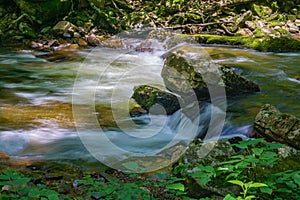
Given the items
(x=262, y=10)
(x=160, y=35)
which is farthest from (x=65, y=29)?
(x=262, y=10)

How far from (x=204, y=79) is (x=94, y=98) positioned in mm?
2502

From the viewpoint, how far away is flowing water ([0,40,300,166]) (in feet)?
16.6

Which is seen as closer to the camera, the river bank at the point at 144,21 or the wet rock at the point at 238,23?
the river bank at the point at 144,21

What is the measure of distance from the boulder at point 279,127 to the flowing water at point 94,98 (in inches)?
21.8

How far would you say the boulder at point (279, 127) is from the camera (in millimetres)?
3647

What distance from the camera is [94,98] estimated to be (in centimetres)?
729

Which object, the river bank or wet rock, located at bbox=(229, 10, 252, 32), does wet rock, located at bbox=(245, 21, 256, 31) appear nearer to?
the river bank

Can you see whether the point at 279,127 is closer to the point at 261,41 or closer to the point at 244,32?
the point at 261,41

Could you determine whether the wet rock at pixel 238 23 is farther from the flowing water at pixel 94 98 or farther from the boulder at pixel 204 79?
the boulder at pixel 204 79

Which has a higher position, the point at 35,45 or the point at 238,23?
the point at 238,23

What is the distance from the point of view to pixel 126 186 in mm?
2588

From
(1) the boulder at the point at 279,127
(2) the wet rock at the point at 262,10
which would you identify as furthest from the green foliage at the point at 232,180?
(2) the wet rock at the point at 262,10

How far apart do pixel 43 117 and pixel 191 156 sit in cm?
327

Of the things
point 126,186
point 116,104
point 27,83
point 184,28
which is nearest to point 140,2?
point 184,28
